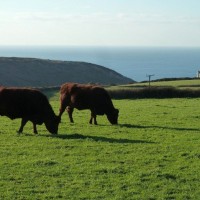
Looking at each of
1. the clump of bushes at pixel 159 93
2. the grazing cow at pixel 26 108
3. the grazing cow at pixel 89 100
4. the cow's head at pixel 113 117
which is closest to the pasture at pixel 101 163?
the grazing cow at pixel 26 108

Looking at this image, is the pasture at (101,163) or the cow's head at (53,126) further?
the cow's head at (53,126)

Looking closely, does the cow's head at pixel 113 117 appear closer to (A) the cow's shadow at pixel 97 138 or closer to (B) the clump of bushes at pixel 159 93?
(A) the cow's shadow at pixel 97 138

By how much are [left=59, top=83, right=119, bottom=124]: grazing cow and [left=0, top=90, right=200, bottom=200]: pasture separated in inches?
65.4

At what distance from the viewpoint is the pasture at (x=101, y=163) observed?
11430mm

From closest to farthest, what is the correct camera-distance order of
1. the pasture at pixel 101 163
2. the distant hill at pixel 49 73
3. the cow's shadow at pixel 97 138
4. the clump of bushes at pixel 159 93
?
the pasture at pixel 101 163 → the cow's shadow at pixel 97 138 → the clump of bushes at pixel 159 93 → the distant hill at pixel 49 73

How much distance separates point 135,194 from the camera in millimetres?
11234

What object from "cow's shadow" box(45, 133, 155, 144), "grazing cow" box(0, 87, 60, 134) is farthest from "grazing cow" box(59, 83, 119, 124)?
"cow's shadow" box(45, 133, 155, 144)

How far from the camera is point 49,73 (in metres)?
115

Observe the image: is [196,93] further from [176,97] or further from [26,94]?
[26,94]

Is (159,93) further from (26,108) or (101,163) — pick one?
(101,163)

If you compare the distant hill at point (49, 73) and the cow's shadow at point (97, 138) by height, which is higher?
the distant hill at point (49, 73)

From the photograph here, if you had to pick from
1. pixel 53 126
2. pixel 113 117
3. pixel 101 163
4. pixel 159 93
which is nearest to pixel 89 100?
pixel 113 117

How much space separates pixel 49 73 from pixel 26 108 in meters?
95.7

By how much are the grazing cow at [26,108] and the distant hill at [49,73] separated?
81.0m
